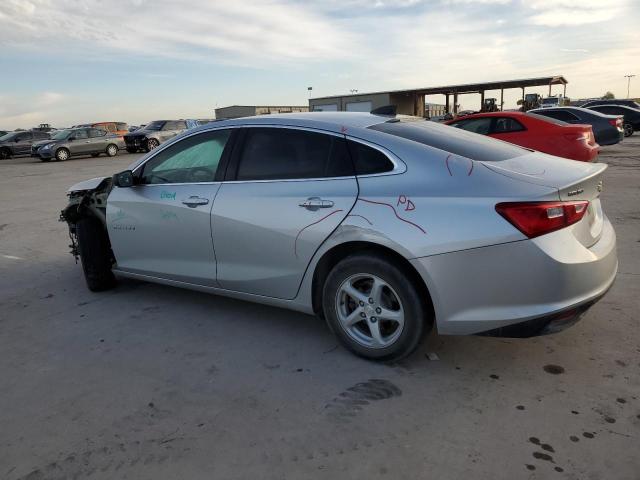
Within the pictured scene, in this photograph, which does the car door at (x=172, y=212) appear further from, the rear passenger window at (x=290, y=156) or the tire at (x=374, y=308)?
the tire at (x=374, y=308)

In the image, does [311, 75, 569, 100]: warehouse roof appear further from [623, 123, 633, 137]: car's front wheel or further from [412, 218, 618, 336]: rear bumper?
[412, 218, 618, 336]: rear bumper

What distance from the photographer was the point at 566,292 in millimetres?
2781

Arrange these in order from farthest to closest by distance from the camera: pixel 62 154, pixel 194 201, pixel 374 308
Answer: pixel 62 154 < pixel 194 201 < pixel 374 308

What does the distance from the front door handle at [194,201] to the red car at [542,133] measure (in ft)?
25.2

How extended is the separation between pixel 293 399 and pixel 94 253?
2847 mm

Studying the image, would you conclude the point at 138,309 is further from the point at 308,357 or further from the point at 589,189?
the point at 589,189

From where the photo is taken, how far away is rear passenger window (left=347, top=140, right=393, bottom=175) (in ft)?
10.6

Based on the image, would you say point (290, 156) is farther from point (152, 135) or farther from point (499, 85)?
point (499, 85)

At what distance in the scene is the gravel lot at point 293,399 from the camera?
7.96 feet

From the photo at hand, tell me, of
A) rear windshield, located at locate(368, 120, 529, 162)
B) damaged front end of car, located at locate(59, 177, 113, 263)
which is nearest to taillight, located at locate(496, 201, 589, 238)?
rear windshield, located at locate(368, 120, 529, 162)

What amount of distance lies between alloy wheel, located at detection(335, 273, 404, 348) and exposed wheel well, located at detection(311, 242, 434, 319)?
5.9 inches

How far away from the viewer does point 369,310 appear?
10.7 ft

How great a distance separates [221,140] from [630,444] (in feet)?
10.7

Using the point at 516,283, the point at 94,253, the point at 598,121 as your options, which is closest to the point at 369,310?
the point at 516,283
